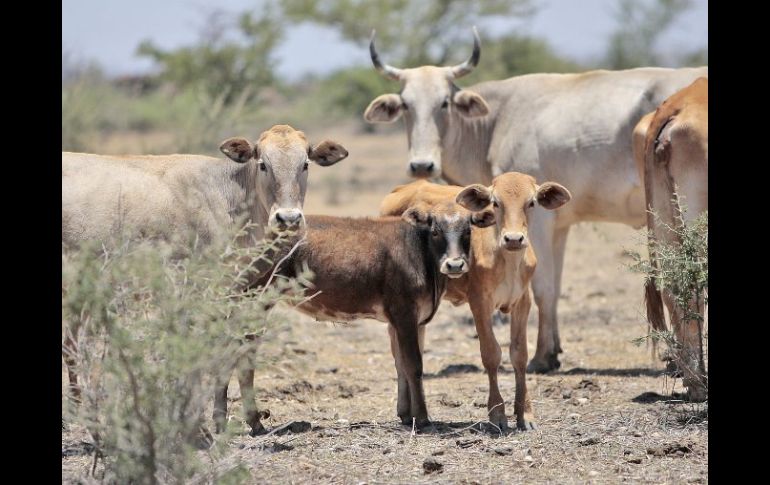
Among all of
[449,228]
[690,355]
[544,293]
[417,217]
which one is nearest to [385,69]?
[544,293]

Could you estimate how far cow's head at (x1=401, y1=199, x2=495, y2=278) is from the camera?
7585mm

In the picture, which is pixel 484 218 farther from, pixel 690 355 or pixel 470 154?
pixel 470 154

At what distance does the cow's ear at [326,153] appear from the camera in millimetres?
8055

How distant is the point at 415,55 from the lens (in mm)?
30453

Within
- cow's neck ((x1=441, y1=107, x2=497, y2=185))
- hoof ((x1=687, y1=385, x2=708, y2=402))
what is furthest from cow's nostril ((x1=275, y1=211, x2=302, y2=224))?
cow's neck ((x1=441, y1=107, x2=497, y2=185))

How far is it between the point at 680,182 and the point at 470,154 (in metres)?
3.28

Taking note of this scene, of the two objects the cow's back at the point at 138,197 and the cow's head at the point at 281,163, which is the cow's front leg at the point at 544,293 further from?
the cow's back at the point at 138,197

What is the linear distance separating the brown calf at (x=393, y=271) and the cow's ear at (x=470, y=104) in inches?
129

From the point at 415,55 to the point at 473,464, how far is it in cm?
2426

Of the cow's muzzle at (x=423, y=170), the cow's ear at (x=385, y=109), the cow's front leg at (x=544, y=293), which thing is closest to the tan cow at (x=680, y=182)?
the cow's front leg at (x=544, y=293)

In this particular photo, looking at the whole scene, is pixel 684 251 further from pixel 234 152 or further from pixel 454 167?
pixel 454 167

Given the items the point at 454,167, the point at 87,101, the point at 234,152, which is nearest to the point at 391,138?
the point at 87,101

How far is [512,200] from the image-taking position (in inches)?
301

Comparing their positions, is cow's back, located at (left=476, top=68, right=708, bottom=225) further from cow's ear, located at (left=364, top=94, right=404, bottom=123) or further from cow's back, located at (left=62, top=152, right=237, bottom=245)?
cow's back, located at (left=62, top=152, right=237, bottom=245)
